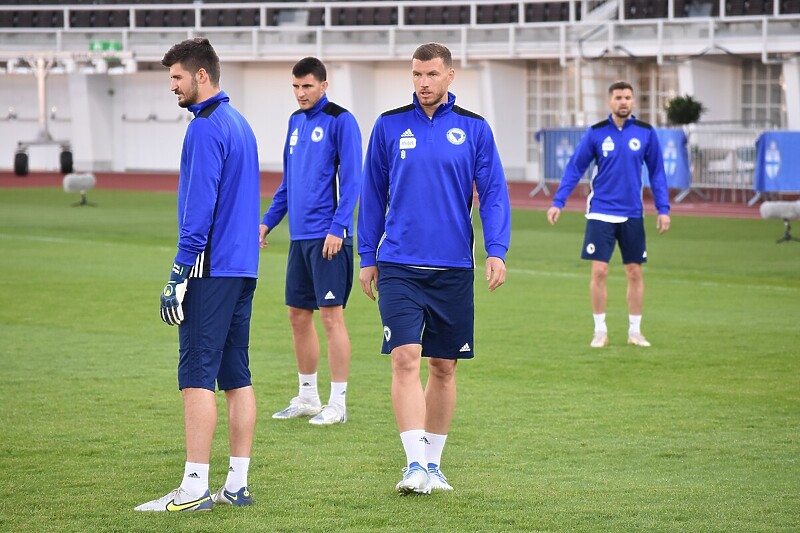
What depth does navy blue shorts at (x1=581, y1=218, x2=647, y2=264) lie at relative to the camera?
36.1 feet

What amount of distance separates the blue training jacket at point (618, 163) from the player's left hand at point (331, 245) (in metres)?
3.61

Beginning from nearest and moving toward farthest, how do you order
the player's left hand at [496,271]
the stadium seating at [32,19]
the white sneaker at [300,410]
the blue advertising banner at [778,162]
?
the player's left hand at [496,271], the white sneaker at [300,410], the blue advertising banner at [778,162], the stadium seating at [32,19]

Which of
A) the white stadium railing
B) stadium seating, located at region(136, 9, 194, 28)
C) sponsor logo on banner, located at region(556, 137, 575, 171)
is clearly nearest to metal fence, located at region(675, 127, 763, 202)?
sponsor logo on banner, located at region(556, 137, 575, 171)

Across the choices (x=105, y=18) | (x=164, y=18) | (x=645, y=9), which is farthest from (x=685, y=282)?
(x=105, y=18)

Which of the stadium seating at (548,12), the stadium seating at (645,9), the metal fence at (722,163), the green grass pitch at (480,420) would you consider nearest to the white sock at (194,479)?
the green grass pitch at (480,420)

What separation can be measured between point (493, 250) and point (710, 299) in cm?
817

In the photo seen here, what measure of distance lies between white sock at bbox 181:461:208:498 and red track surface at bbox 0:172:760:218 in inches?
836

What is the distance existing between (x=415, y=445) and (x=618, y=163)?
5442 millimetres

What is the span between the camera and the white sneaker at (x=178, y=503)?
19.3ft

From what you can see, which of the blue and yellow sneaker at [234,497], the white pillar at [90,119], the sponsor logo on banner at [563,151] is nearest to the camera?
the blue and yellow sneaker at [234,497]

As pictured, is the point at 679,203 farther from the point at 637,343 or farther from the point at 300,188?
the point at 300,188

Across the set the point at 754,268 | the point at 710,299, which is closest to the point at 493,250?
the point at 710,299

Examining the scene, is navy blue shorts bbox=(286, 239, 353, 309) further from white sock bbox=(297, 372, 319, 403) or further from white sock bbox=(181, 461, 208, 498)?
white sock bbox=(181, 461, 208, 498)

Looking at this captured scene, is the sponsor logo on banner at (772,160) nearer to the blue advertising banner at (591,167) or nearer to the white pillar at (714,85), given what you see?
the blue advertising banner at (591,167)
